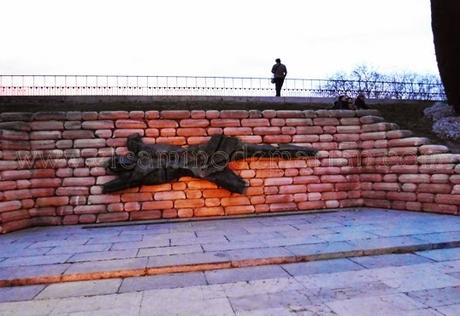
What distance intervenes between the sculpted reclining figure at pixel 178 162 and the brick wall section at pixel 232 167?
226 millimetres

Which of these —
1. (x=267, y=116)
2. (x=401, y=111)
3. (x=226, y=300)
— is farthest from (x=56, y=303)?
(x=401, y=111)

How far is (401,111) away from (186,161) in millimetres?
7321

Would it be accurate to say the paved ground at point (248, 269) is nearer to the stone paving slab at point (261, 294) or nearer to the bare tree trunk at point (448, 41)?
the stone paving slab at point (261, 294)

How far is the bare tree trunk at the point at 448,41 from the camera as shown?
9859mm

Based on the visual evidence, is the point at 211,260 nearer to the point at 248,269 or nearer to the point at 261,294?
the point at 248,269

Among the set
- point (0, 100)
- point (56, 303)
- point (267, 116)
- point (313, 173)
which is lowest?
point (56, 303)

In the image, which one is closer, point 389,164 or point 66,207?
point 66,207

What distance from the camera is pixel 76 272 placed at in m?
4.45

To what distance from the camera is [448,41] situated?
1010 cm

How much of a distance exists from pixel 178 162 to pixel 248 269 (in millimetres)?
3603

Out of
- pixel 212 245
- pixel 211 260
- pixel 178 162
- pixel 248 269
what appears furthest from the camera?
pixel 178 162

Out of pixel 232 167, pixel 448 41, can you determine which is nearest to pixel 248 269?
pixel 232 167

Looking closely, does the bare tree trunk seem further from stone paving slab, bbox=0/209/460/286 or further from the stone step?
the stone step

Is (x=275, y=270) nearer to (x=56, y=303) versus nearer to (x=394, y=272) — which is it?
(x=394, y=272)
